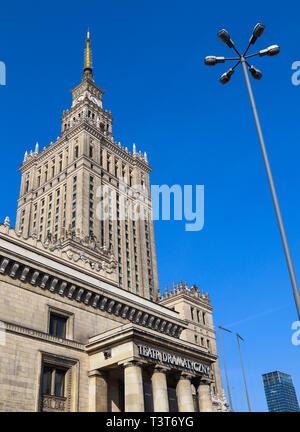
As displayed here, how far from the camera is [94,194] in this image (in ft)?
297

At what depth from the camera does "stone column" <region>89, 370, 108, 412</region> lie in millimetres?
33938

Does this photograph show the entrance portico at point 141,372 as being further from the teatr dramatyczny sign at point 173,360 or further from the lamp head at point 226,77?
the lamp head at point 226,77

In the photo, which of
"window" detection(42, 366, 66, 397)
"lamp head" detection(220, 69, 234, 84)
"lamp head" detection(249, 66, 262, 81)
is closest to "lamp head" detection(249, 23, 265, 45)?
"lamp head" detection(249, 66, 262, 81)

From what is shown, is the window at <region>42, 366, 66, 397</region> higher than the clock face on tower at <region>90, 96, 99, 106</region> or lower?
lower

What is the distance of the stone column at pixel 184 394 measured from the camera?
36.2 metres

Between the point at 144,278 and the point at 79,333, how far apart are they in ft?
183

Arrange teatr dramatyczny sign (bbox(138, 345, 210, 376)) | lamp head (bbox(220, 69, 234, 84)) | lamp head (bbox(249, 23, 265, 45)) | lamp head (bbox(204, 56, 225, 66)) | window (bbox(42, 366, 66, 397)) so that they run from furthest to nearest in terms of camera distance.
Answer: teatr dramatyczny sign (bbox(138, 345, 210, 376)) < window (bbox(42, 366, 66, 397)) < lamp head (bbox(220, 69, 234, 84)) < lamp head (bbox(204, 56, 225, 66)) < lamp head (bbox(249, 23, 265, 45))

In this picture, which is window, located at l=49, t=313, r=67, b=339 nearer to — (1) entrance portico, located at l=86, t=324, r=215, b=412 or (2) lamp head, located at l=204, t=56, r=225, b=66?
(1) entrance portico, located at l=86, t=324, r=215, b=412

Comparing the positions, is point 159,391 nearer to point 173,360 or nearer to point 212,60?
point 173,360

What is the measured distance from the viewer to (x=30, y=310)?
3366 cm

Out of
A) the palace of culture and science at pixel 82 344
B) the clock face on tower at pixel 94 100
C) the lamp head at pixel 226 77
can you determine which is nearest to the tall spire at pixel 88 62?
the clock face on tower at pixel 94 100

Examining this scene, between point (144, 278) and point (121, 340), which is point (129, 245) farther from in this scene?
point (121, 340)

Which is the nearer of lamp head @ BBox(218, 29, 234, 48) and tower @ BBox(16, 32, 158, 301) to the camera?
lamp head @ BBox(218, 29, 234, 48)
